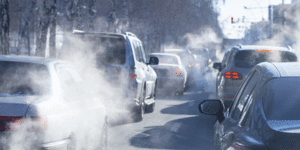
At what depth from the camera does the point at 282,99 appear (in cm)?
282

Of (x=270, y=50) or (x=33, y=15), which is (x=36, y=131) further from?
(x=33, y=15)

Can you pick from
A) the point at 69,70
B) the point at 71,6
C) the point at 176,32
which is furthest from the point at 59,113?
the point at 176,32

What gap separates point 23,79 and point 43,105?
74cm

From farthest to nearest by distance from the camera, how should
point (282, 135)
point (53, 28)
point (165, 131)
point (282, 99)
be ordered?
point (53, 28)
point (165, 131)
point (282, 99)
point (282, 135)

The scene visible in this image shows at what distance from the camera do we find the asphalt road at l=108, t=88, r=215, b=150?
7.85 meters

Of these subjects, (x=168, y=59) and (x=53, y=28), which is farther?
(x=53, y=28)

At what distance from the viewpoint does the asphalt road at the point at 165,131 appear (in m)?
7.85

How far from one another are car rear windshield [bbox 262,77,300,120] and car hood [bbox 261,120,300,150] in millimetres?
151

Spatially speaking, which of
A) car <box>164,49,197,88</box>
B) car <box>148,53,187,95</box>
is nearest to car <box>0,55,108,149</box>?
car <box>148,53,187,95</box>

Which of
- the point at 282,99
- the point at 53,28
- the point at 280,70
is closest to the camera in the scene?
the point at 282,99

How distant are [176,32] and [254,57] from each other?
204 ft

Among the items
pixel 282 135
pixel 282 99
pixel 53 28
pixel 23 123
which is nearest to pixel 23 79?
pixel 23 123

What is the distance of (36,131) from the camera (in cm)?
434

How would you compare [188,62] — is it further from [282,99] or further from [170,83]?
[282,99]
